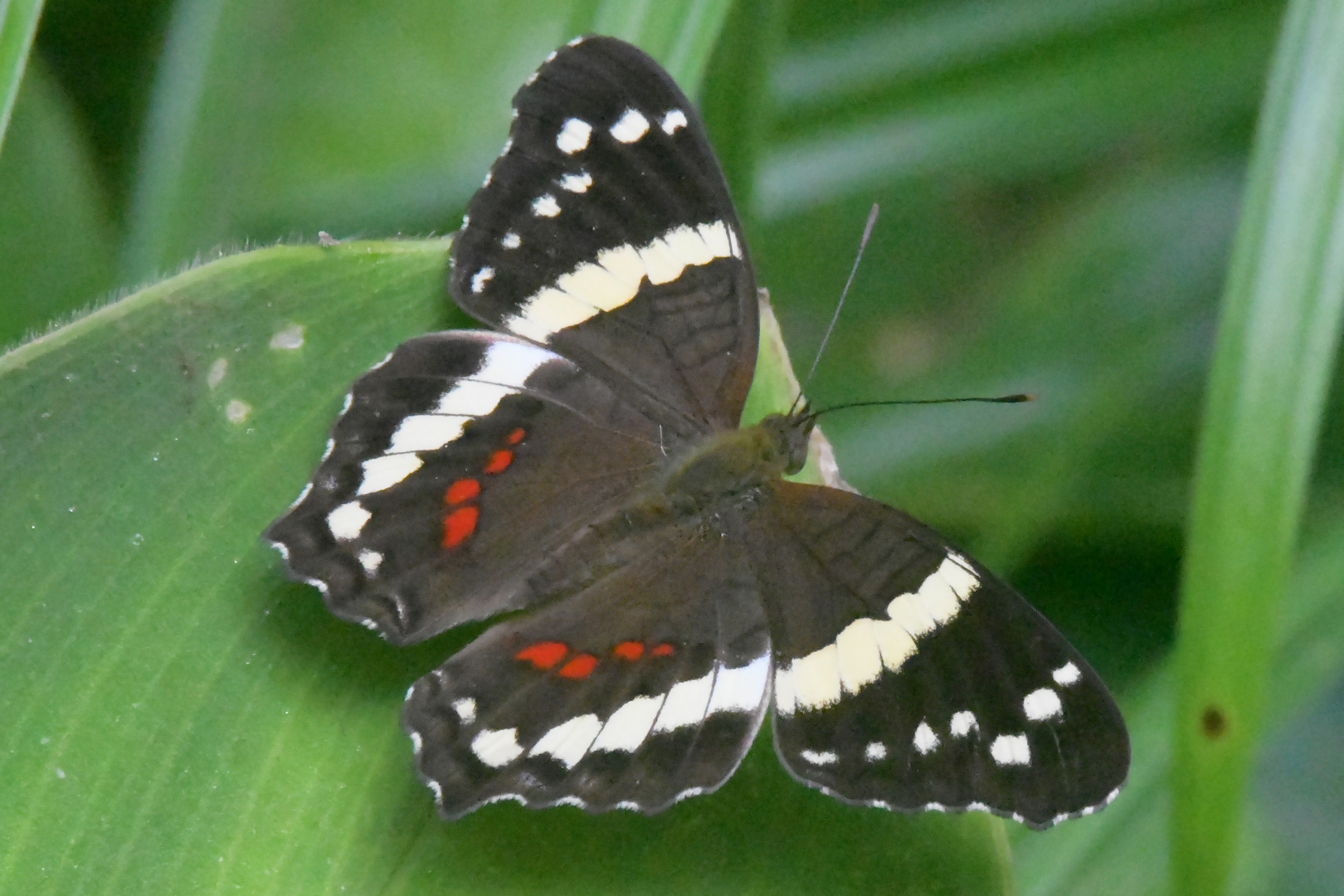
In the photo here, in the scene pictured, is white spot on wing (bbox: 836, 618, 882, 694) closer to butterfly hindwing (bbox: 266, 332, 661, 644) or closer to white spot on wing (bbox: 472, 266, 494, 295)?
butterfly hindwing (bbox: 266, 332, 661, 644)

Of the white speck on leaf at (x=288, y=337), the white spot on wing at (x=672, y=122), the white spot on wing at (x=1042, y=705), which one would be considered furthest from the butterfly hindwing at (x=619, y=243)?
the white spot on wing at (x=1042, y=705)

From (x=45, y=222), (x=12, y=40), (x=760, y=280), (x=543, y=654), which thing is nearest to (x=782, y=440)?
(x=543, y=654)

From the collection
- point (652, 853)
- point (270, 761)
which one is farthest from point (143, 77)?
point (652, 853)

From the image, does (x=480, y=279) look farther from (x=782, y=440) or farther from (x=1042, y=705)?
(x=1042, y=705)

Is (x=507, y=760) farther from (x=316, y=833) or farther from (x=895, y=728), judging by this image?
(x=895, y=728)

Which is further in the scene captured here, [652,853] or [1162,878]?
[1162,878]
